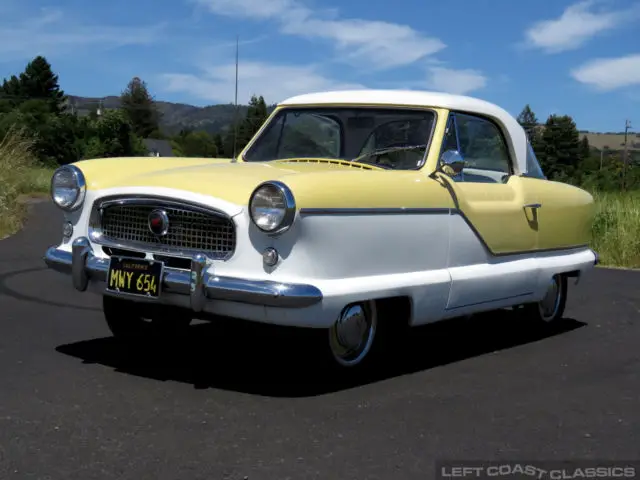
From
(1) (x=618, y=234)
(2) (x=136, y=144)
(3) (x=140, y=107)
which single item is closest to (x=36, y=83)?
(3) (x=140, y=107)

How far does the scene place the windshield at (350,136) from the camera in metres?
5.32

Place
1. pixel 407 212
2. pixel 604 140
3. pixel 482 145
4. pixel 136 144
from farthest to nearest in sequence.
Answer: pixel 604 140 → pixel 136 144 → pixel 482 145 → pixel 407 212

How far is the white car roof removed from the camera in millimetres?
5465

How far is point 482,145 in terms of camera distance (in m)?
5.85

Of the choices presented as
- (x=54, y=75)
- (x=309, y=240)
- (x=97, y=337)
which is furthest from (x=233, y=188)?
(x=54, y=75)

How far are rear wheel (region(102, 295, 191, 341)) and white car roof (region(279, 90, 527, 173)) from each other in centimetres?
176

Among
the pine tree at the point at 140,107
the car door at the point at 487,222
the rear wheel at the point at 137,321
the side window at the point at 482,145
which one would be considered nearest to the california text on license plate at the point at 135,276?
the rear wheel at the point at 137,321

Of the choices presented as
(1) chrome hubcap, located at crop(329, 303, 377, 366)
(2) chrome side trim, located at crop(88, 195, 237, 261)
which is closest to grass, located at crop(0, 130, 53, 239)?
(2) chrome side trim, located at crop(88, 195, 237, 261)

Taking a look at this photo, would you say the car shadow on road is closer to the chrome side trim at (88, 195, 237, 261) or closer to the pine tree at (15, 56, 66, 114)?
the chrome side trim at (88, 195, 237, 261)

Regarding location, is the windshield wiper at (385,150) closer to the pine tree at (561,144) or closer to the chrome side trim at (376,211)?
the chrome side trim at (376,211)

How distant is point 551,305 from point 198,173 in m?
3.27

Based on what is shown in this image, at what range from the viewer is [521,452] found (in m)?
3.52

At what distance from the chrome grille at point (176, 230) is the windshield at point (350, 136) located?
135 cm

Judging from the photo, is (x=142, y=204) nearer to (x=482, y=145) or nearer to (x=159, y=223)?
(x=159, y=223)
